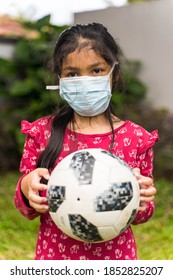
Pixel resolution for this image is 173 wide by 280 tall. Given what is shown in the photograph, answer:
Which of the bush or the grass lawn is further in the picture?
the bush

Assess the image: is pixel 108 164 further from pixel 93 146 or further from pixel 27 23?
pixel 27 23

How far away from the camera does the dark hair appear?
278 centimetres

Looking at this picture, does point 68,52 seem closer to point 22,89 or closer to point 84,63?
point 84,63

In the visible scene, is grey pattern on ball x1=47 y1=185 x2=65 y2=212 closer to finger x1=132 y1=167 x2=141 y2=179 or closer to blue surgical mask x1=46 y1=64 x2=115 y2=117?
finger x1=132 y1=167 x2=141 y2=179

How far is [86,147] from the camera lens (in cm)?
278

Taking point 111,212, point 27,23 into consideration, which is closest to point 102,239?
point 111,212

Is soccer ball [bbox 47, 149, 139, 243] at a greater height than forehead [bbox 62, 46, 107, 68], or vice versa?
forehead [bbox 62, 46, 107, 68]

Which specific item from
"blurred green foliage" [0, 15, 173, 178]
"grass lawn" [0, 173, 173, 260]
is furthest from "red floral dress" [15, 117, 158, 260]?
"blurred green foliage" [0, 15, 173, 178]

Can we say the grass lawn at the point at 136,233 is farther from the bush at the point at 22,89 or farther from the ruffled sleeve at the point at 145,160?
the ruffled sleeve at the point at 145,160

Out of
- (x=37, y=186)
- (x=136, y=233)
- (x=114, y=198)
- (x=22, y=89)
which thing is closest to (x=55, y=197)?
(x=37, y=186)

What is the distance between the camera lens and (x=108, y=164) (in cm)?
253

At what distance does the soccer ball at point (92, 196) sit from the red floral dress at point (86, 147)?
0.68 feet

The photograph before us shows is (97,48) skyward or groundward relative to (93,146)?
skyward

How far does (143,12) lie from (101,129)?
7.63 meters
